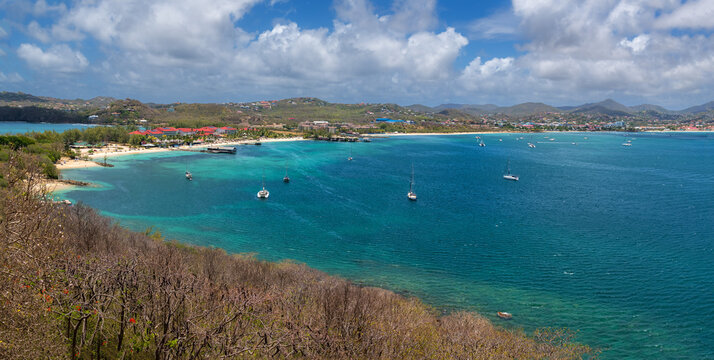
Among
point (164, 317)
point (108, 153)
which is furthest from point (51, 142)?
point (164, 317)

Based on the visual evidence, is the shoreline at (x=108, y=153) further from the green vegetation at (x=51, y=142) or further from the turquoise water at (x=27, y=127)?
the turquoise water at (x=27, y=127)

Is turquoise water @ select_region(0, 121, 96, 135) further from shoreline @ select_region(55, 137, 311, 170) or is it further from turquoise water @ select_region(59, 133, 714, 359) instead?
turquoise water @ select_region(59, 133, 714, 359)

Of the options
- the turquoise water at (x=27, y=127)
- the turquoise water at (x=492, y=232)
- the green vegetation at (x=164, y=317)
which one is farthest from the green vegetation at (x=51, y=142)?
the turquoise water at (x=27, y=127)

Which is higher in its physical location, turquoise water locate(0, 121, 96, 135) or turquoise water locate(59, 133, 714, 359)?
turquoise water locate(0, 121, 96, 135)

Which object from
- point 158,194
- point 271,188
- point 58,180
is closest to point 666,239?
point 271,188

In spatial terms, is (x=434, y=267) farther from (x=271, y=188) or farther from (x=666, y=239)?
(x=271, y=188)

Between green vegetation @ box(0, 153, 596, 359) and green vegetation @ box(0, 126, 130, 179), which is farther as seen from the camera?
green vegetation @ box(0, 126, 130, 179)

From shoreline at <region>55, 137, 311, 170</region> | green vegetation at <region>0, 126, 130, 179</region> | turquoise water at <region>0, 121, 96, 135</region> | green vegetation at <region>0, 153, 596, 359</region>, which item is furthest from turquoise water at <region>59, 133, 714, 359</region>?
turquoise water at <region>0, 121, 96, 135</region>

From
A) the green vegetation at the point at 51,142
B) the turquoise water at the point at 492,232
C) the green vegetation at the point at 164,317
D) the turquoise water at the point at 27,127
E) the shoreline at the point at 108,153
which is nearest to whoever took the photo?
the green vegetation at the point at 164,317
